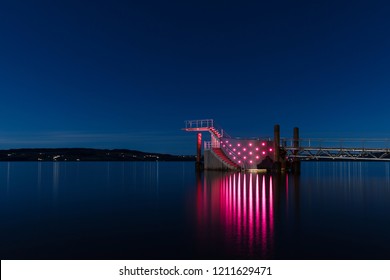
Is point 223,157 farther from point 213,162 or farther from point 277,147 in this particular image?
point 277,147

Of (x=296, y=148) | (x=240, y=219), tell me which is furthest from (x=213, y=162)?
(x=240, y=219)

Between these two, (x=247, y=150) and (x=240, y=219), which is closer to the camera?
(x=240, y=219)

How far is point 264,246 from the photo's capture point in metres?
12.6

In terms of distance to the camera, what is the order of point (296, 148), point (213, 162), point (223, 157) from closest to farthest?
point (296, 148) < point (223, 157) < point (213, 162)

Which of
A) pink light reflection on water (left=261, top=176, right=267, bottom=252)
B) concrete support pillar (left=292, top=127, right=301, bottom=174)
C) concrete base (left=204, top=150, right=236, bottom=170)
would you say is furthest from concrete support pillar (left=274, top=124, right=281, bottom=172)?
pink light reflection on water (left=261, top=176, right=267, bottom=252)

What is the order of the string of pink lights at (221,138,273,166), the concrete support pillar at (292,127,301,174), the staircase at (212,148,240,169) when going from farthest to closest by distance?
1. the staircase at (212,148,240,169)
2. the string of pink lights at (221,138,273,166)
3. the concrete support pillar at (292,127,301,174)

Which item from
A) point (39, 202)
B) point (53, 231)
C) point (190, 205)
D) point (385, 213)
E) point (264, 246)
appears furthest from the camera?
point (39, 202)

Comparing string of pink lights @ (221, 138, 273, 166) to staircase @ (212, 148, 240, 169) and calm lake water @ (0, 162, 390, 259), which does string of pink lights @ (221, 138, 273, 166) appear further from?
calm lake water @ (0, 162, 390, 259)

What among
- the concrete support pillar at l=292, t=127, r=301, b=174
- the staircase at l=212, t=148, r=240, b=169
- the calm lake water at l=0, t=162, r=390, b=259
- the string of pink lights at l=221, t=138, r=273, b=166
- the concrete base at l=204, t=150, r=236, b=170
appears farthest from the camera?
the concrete base at l=204, t=150, r=236, b=170

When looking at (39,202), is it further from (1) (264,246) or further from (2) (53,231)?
(1) (264,246)

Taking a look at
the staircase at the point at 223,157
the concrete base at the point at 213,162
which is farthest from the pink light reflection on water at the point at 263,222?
the concrete base at the point at 213,162

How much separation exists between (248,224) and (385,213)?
829cm

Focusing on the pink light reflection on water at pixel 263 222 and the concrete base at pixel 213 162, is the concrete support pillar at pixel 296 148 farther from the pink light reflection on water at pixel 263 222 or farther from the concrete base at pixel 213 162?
the pink light reflection on water at pixel 263 222
